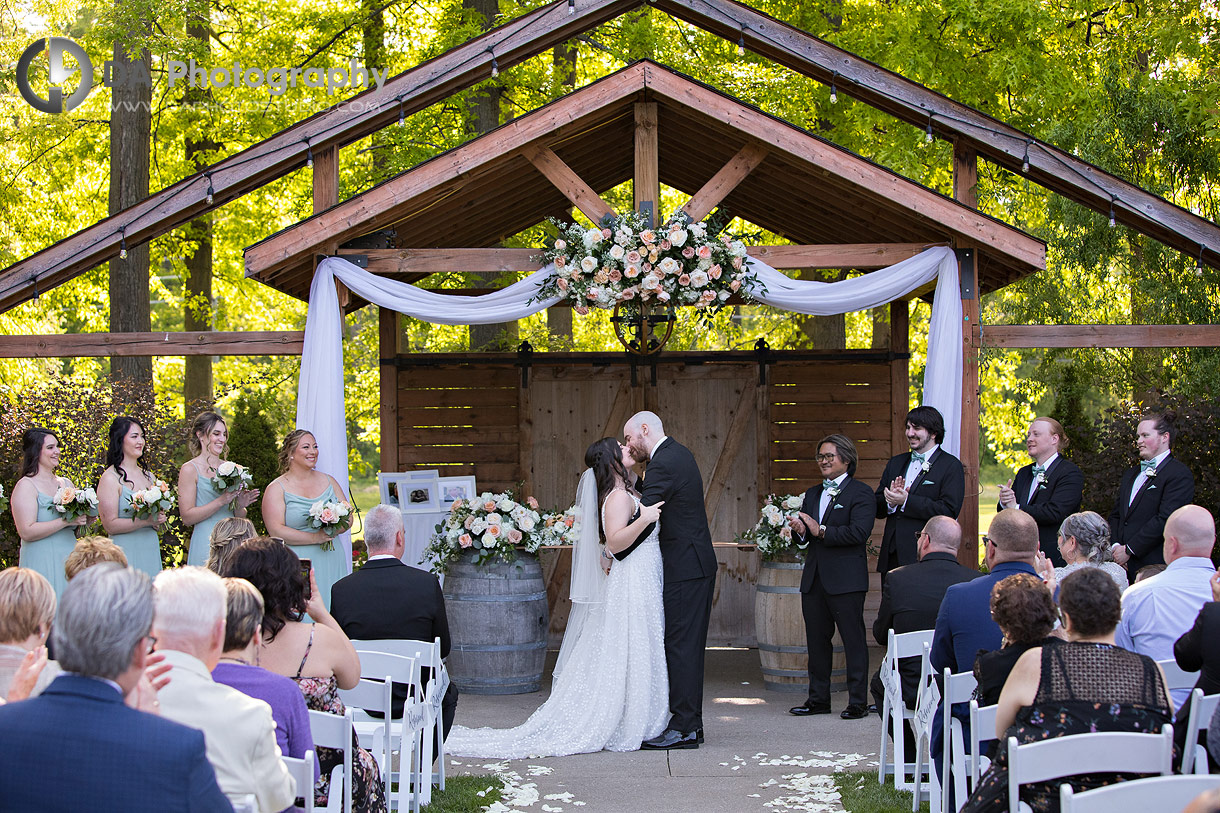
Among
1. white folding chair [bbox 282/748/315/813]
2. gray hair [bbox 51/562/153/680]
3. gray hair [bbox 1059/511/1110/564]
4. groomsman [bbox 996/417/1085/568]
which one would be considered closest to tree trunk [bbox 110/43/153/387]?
groomsman [bbox 996/417/1085/568]

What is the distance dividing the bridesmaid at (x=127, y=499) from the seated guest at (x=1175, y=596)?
5.79 metres

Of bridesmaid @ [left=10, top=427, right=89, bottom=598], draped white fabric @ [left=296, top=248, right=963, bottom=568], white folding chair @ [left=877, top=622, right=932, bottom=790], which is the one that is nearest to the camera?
white folding chair @ [left=877, top=622, right=932, bottom=790]

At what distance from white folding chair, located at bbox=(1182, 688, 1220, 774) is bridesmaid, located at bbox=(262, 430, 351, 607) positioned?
17.3ft

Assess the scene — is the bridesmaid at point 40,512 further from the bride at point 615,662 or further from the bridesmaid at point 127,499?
the bride at point 615,662

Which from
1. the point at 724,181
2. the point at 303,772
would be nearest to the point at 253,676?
the point at 303,772

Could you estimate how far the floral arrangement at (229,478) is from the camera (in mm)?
7598

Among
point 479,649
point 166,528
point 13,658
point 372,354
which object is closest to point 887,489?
point 479,649

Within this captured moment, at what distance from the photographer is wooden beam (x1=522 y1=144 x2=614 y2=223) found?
809 centimetres

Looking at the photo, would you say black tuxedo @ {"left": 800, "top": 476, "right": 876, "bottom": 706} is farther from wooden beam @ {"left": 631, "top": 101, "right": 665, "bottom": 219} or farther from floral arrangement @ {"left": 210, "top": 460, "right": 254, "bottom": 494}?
floral arrangement @ {"left": 210, "top": 460, "right": 254, "bottom": 494}

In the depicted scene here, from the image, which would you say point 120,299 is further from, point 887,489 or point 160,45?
point 887,489

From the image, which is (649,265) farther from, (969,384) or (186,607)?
(186,607)

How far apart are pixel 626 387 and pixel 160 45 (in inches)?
264

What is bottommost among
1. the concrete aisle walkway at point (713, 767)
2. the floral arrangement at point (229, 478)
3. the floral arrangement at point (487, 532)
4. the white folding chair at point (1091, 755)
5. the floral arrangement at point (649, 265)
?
the concrete aisle walkway at point (713, 767)

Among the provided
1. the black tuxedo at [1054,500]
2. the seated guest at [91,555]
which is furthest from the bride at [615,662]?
the seated guest at [91,555]
